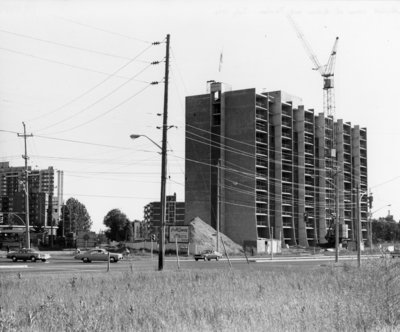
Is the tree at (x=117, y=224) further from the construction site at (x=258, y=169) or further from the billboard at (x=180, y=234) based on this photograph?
the billboard at (x=180, y=234)

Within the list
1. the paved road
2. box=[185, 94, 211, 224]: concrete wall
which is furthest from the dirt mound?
the paved road

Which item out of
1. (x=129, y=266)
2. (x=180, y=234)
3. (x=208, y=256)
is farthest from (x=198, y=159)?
(x=180, y=234)

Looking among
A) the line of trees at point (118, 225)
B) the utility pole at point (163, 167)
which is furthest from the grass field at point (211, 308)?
the line of trees at point (118, 225)

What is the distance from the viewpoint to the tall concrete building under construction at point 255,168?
115m

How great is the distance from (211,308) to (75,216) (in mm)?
139865

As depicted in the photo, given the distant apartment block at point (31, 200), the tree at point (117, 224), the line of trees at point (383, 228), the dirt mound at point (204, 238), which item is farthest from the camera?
the line of trees at point (383, 228)

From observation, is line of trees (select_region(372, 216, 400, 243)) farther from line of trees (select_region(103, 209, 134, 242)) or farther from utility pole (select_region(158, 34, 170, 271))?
utility pole (select_region(158, 34, 170, 271))

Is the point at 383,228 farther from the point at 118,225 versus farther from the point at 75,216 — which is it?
the point at 75,216

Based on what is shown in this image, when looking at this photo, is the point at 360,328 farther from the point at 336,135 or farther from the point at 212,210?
the point at 336,135

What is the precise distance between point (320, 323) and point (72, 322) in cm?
482

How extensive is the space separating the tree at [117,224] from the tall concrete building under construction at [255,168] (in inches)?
1679

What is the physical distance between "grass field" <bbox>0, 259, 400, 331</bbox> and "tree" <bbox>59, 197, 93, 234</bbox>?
123557mm

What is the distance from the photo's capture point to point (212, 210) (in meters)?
117

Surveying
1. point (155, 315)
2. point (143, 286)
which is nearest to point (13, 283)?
point (143, 286)
